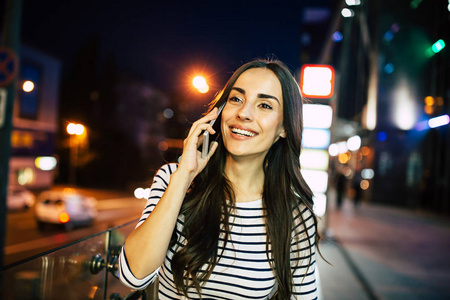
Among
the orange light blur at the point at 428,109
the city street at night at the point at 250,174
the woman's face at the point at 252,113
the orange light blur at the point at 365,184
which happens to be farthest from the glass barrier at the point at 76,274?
the orange light blur at the point at 365,184

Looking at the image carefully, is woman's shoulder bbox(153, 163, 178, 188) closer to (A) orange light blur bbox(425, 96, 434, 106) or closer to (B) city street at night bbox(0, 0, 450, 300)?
(B) city street at night bbox(0, 0, 450, 300)

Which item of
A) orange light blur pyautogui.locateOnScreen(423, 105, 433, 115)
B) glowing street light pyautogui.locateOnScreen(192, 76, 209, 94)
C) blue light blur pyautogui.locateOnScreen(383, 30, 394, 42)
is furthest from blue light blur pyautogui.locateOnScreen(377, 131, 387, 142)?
glowing street light pyautogui.locateOnScreen(192, 76, 209, 94)

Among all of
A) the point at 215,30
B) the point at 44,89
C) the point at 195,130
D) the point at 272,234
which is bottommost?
the point at 272,234

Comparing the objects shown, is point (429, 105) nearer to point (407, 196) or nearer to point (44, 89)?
point (407, 196)

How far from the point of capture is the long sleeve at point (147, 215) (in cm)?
143

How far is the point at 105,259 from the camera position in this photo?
204cm

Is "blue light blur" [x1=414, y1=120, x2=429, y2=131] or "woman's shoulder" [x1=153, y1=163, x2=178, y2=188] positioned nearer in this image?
"woman's shoulder" [x1=153, y1=163, x2=178, y2=188]

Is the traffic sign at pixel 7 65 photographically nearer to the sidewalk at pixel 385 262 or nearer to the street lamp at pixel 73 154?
the sidewalk at pixel 385 262

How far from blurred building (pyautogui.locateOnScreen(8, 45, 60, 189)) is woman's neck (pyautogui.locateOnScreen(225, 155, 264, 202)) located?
28313mm

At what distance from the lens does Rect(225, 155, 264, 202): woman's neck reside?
204cm

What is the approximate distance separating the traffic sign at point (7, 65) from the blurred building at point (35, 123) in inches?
975

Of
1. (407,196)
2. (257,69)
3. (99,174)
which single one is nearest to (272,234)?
(257,69)

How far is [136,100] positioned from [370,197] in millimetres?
30508

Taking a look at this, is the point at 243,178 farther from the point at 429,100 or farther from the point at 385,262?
the point at 429,100
